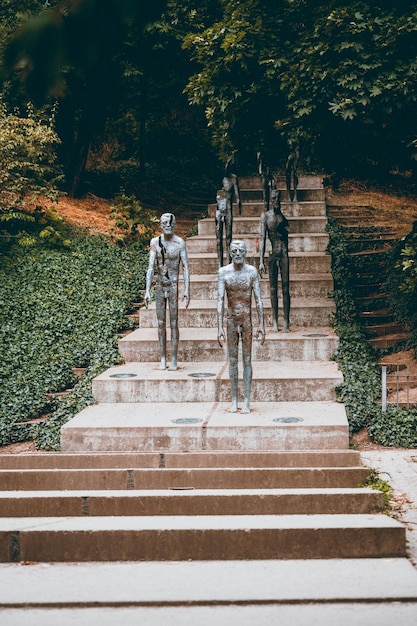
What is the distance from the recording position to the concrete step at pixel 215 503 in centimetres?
757

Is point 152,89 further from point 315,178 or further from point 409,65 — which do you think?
point 409,65

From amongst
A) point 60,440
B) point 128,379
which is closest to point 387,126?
point 128,379

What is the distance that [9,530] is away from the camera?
706cm

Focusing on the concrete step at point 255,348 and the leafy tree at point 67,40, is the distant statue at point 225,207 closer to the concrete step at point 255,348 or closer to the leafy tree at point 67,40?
the concrete step at point 255,348

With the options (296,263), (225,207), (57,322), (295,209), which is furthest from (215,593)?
(295,209)

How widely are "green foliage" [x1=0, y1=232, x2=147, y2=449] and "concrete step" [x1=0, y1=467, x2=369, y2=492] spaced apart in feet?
9.38

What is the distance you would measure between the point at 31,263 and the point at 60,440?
8.46 meters

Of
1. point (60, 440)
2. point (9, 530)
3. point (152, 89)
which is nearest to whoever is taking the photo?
point (9, 530)

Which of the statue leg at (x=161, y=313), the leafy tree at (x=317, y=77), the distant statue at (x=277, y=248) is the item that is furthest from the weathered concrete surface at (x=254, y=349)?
the leafy tree at (x=317, y=77)

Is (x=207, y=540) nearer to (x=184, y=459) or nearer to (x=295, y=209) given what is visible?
(x=184, y=459)

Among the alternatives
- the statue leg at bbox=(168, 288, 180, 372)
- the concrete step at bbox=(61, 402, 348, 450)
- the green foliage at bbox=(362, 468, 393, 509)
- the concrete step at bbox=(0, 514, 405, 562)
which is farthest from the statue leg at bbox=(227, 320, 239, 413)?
the concrete step at bbox=(0, 514, 405, 562)

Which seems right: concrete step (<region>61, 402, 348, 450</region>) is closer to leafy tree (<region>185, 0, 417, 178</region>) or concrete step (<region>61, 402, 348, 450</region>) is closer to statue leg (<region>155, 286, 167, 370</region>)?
statue leg (<region>155, 286, 167, 370</region>)

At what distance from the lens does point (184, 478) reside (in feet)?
27.7

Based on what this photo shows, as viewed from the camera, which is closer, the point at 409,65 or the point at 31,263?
the point at 409,65
